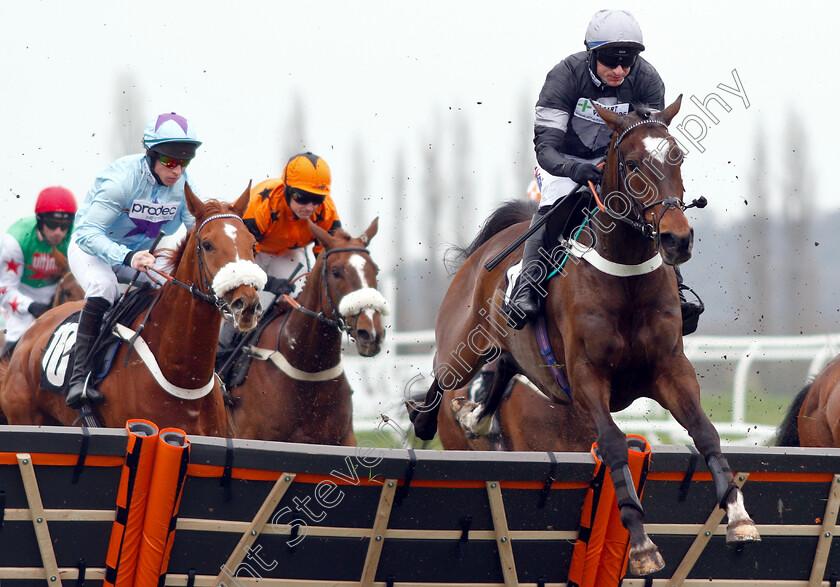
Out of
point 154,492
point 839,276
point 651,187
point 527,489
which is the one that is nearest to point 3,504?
point 154,492

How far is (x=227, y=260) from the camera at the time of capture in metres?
4.12

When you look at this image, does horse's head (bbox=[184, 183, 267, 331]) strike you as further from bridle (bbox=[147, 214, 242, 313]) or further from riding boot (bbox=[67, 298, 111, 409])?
riding boot (bbox=[67, 298, 111, 409])

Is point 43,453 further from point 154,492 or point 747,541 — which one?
point 747,541

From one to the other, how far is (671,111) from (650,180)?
0.37 meters

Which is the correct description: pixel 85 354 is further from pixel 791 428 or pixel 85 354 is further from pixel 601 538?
pixel 791 428

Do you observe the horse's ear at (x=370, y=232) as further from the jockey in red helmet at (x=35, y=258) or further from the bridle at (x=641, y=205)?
the jockey in red helmet at (x=35, y=258)

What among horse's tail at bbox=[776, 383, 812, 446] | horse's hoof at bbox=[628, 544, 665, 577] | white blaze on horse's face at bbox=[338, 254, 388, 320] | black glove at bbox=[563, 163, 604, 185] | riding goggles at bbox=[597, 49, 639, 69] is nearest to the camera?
horse's hoof at bbox=[628, 544, 665, 577]

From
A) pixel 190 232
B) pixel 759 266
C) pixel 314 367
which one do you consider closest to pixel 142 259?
pixel 190 232

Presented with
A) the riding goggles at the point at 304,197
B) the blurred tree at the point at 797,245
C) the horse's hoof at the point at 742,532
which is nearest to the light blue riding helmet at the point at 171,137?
the riding goggles at the point at 304,197

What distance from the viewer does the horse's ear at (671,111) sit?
354cm

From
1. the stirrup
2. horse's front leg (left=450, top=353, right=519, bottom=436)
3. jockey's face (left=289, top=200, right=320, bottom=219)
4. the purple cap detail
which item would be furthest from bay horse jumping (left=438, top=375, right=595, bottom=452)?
the purple cap detail

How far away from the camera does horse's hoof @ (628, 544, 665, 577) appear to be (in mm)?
3064

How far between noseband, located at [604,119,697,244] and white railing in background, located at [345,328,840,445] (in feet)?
14.4

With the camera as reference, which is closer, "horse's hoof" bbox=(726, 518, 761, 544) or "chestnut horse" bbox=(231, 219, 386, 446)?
"horse's hoof" bbox=(726, 518, 761, 544)
